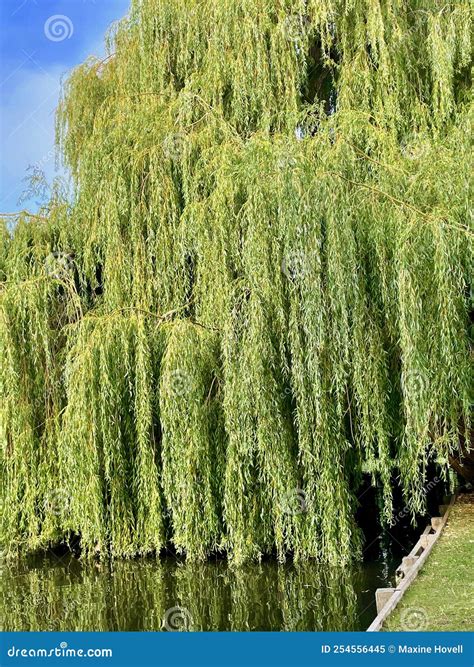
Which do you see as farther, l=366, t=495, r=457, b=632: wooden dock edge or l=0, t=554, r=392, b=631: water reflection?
l=0, t=554, r=392, b=631: water reflection

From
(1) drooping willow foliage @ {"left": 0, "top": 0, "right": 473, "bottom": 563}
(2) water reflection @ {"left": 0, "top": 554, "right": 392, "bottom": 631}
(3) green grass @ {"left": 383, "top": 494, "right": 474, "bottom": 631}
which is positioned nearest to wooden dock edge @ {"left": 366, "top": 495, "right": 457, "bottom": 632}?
(3) green grass @ {"left": 383, "top": 494, "right": 474, "bottom": 631}

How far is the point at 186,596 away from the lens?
6473 mm

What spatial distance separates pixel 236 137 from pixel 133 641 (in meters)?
4.57

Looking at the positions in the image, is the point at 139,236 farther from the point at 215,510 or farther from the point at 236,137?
the point at 215,510

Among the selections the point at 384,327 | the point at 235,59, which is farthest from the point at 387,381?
the point at 235,59

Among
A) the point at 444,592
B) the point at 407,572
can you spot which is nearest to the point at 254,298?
the point at 407,572

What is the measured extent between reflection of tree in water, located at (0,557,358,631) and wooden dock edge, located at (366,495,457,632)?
356mm

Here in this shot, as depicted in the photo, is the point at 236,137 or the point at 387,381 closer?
the point at 387,381

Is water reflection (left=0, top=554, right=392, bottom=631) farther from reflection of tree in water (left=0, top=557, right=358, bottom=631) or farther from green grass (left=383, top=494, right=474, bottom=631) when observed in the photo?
green grass (left=383, top=494, right=474, bottom=631)

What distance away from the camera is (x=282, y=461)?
6.43m

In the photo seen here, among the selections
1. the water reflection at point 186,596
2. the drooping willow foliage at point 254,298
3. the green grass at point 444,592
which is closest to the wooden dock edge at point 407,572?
the green grass at point 444,592

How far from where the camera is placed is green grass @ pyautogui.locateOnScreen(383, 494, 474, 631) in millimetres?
5117

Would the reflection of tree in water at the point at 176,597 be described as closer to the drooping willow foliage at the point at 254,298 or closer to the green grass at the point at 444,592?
the drooping willow foliage at the point at 254,298

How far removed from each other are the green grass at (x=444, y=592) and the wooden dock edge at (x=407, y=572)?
45 mm
